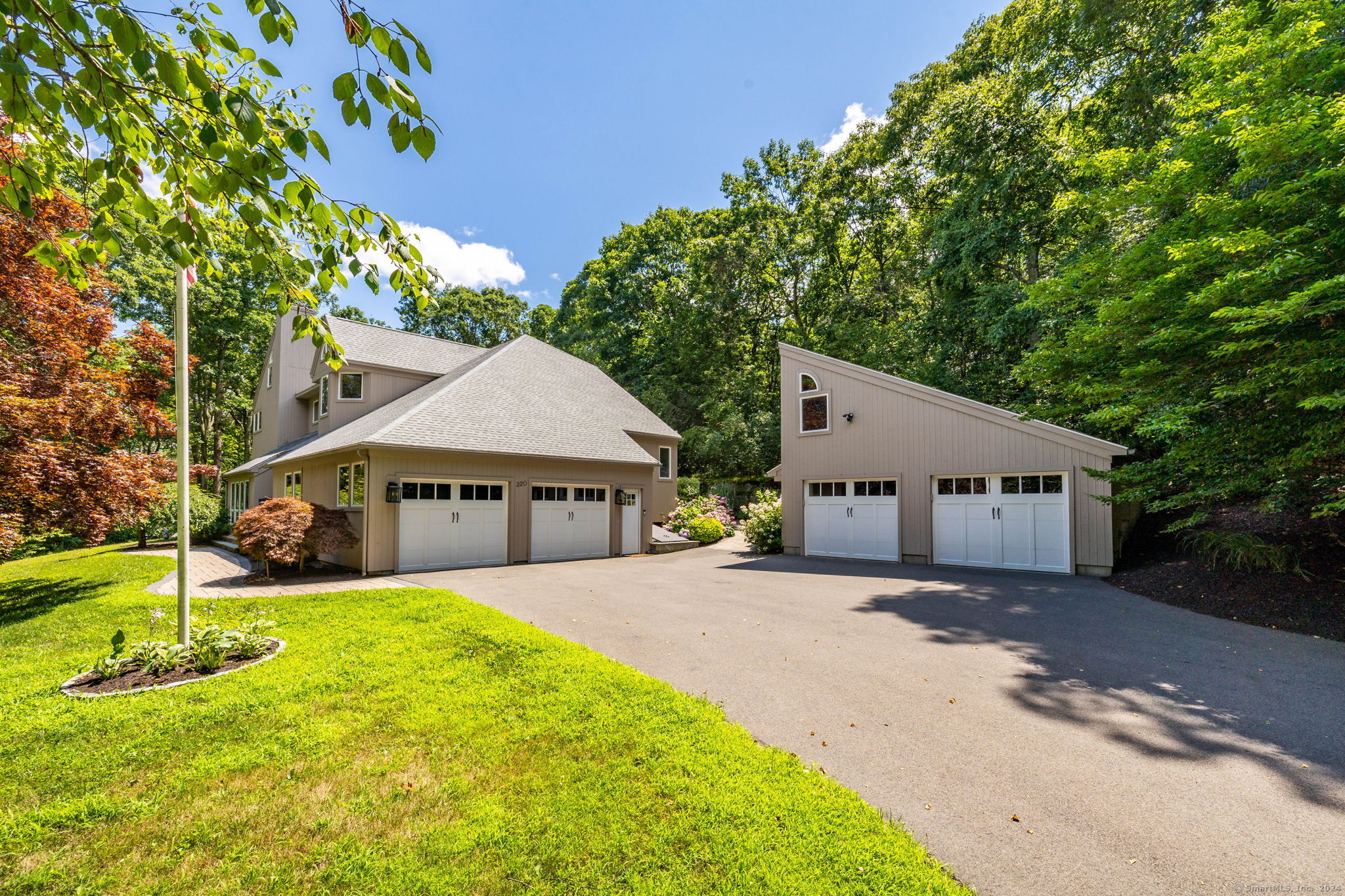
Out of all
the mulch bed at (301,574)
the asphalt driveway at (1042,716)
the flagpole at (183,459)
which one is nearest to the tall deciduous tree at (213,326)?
the mulch bed at (301,574)

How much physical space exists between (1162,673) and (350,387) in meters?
17.0

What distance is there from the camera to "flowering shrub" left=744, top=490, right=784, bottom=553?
1502 centimetres

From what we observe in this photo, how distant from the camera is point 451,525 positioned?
11484 millimetres

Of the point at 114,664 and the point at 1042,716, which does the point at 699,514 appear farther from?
the point at 114,664

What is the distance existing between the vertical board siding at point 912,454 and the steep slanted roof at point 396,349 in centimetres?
1092

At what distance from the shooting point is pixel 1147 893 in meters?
2.22

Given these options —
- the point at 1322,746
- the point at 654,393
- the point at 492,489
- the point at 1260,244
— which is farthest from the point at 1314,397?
the point at 654,393

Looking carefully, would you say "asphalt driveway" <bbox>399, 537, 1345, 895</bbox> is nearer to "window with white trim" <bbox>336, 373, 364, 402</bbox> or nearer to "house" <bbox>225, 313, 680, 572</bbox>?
"house" <bbox>225, 313, 680, 572</bbox>

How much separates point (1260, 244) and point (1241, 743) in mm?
5332

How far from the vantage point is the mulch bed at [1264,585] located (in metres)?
6.29

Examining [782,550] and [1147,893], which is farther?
[782,550]

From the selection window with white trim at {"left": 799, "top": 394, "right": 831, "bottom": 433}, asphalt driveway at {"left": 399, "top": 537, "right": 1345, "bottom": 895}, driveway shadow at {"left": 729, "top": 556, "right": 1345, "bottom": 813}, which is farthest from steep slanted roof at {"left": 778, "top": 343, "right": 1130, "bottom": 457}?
asphalt driveway at {"left": 399, "top": 537, "right": 1345, "bottom": 895}

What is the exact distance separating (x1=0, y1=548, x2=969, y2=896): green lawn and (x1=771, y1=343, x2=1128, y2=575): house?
9.15 m

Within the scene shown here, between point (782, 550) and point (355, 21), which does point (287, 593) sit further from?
point (782, 550)
